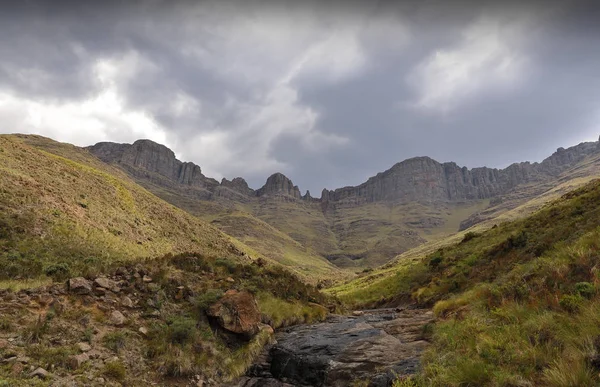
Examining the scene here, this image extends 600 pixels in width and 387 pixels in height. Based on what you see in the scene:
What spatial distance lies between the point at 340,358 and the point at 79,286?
42.4 feet

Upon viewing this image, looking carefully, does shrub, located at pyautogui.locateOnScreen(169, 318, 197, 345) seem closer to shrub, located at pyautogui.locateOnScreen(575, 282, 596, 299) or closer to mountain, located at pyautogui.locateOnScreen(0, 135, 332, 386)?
mountain, located at pyautogui.locateOnScreen(0, 135, 332, 386)

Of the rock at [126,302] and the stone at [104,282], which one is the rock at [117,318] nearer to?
the rock at [126,302]

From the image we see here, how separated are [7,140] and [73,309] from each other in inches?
2126

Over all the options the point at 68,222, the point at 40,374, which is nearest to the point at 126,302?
the point at 40,374

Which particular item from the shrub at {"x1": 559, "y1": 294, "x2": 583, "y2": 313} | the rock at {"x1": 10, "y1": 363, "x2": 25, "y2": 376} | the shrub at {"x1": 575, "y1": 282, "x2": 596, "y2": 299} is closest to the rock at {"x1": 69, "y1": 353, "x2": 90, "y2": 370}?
the rock at {"x1": 10, "y1": 363, "x2": 25, "y2": 376}

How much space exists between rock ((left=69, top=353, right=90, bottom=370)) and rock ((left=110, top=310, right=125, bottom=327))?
9.70 feet

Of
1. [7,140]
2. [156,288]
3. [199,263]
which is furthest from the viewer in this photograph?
[7,140]

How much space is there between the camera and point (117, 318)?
14.8 m

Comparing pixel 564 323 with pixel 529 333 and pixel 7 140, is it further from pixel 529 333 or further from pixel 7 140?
pixel 7 140

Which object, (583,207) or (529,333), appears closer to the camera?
(529,333)

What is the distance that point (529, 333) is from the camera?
9.42m

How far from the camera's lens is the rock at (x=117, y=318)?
14.6 m

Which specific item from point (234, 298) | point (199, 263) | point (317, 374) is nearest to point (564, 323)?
point (317, 374)

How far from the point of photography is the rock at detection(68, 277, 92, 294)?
49.6 ft
